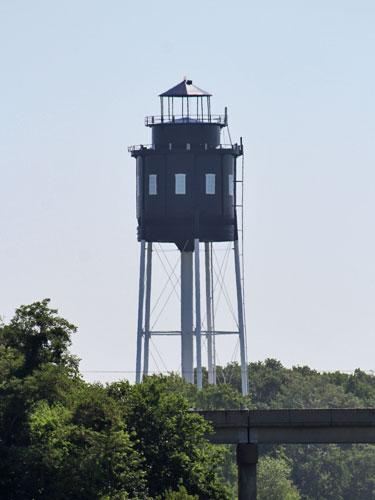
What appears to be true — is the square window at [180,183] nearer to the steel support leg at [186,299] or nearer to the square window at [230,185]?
the square window at [230,185]

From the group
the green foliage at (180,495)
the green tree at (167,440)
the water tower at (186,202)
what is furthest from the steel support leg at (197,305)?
the green foliage at (180,495)

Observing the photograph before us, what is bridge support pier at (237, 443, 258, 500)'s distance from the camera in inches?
3278

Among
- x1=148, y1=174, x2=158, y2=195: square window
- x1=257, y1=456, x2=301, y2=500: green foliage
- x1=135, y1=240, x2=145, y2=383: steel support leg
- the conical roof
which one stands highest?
the conical roof

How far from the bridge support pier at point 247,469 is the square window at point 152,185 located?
34.6 m

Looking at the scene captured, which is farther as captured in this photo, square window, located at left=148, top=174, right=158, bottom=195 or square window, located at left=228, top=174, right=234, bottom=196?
square window, located at left=228, top=174, right=234, bottom=196

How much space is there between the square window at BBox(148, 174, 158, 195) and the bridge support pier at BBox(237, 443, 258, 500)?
34.6 meters

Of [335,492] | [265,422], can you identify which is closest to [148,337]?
[265,422]

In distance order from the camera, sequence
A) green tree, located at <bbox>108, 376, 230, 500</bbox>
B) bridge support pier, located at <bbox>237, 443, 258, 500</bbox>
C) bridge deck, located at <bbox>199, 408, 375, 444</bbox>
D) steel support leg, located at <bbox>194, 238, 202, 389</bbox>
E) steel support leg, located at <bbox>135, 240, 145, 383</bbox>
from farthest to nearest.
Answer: steel support leg, located at <bbox>135, 240, 145, 383</bbox>
steel support leg, located at <bbox>194, 238, 202, 389</bbox>
bridge support pier, located at <bbox>237, 443, 258, 500</bbox>
bridge deck, located at <bbox>199, 408, 375, 444</bbox>
green tree, located at <bbox>108, 376, 230, 500</bbox>

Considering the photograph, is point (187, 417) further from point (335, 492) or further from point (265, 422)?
point (335, 492)

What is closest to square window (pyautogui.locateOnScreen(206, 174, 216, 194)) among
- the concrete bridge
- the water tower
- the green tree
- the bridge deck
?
the water tower

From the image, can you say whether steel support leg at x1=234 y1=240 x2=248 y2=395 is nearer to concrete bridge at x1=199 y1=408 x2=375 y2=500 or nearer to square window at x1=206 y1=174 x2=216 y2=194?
square window at x1=206 y1=174 x2=216 y2=194

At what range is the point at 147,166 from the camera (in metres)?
116

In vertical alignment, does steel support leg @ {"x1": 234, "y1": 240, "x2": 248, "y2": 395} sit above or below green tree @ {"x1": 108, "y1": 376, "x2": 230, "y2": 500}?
above

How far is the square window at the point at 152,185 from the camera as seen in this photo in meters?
115
